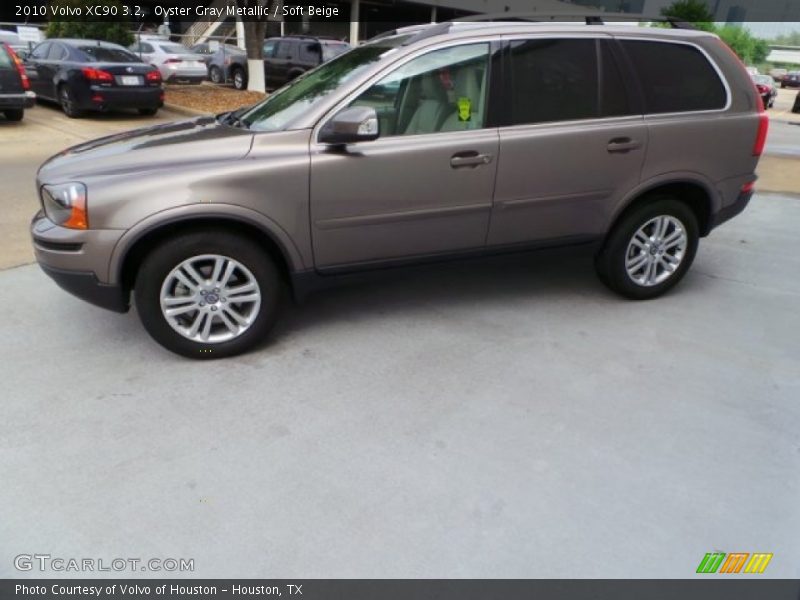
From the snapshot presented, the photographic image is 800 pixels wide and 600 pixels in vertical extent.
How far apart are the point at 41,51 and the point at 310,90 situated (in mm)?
11744

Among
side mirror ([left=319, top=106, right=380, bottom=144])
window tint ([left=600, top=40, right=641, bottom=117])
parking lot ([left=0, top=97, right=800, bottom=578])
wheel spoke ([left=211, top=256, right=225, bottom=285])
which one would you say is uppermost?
window tint ([left=600, top=40, right=641, bottom=117])

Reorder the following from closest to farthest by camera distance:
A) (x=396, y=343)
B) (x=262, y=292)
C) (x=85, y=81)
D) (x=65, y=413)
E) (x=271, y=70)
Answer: (x=65, y=413), (x=262, y=292), (x=396, y=343), (x=85, y=81), (x=271, y=70)

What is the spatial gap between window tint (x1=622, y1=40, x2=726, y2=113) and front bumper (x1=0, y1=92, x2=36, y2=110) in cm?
1029

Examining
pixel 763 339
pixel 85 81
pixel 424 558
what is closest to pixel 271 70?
pixel 85 81

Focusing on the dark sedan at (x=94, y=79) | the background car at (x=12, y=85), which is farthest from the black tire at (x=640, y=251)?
the background car at (x=12, y=85)

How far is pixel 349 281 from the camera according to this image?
12.7 feet

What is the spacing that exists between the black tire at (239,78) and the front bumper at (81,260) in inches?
665

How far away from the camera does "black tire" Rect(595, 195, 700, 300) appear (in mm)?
4422

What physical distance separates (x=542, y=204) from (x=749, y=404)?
64.1 inches

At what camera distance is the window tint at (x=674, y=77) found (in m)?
4.29

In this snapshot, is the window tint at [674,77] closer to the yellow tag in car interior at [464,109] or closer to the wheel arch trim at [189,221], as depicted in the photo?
the yellow tag in car interior at [464,109]

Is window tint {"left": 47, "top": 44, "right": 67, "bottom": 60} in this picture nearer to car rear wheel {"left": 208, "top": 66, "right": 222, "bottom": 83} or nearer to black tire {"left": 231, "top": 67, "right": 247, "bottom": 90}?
black tire {"left": 231, "top": 67, "right": 247, "bottom": 90}

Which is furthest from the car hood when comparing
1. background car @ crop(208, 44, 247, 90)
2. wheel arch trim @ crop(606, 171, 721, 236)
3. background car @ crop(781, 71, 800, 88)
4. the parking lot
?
background car @ crop(781, 71, 800, 88)

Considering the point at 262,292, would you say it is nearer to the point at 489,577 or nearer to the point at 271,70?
the point at 489,577
